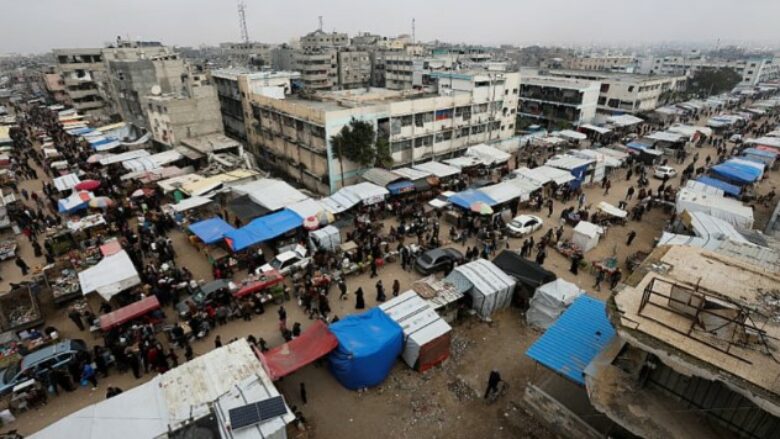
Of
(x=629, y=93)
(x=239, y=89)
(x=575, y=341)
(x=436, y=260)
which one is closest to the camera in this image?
(x=575, y=341)

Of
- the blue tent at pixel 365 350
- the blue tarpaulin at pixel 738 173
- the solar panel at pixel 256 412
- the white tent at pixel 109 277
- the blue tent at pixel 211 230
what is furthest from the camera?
the blue tarpaulin at pixel 738 173

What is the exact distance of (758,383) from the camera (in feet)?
18.2

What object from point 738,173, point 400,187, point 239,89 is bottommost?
point 400,187

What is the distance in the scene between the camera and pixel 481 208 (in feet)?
66.1

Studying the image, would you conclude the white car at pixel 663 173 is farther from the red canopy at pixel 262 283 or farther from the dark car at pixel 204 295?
the dark car at pixel 204 295

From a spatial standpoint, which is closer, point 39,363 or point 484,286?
point 39,363

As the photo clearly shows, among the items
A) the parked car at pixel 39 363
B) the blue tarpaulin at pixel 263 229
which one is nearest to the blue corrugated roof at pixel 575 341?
the blue tarpaulin at pixel 263 229

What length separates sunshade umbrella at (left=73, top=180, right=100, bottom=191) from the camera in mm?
23797

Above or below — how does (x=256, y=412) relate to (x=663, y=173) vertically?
above

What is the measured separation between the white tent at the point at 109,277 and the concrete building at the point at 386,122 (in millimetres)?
13131

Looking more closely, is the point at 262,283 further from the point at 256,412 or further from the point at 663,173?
the point at 663,173

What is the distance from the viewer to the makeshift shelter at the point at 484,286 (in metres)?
13.6

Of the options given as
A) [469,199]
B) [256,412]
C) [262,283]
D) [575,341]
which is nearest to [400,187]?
[469,199]

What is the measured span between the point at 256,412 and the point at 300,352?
2.55 metres
